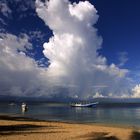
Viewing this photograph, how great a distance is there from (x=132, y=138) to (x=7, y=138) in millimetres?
15357

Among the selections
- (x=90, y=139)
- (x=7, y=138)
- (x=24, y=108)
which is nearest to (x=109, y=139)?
(x=90, y=139)

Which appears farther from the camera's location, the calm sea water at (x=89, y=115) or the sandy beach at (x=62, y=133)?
the calm sea water at (x=89, y=115)

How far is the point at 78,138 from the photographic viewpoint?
104ft

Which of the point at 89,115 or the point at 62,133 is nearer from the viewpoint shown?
the point at 62,133

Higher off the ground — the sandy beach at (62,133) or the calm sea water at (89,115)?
the calm sea water at (89,115)

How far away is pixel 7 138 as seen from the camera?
3002 cm

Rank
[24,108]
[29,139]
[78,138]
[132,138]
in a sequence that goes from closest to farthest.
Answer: [29,139]
[78,138]
[132,138]
[24,108]

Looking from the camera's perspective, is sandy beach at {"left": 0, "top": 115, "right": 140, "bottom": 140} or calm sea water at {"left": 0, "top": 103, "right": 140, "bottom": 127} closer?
sandy beach at {"left": 0, "top": 115, "right": 140, "bottom": 140}

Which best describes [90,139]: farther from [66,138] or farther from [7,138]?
[7,138]

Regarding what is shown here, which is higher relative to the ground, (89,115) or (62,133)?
(89,115)

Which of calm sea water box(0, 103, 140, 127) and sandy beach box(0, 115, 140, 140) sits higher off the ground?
calm sea water box(0, 103, 140, 127)

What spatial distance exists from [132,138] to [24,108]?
250ft

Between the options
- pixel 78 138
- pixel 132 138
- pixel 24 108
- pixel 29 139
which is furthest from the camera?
pixel 24 108

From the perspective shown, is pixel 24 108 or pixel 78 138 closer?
pixel 78 138
